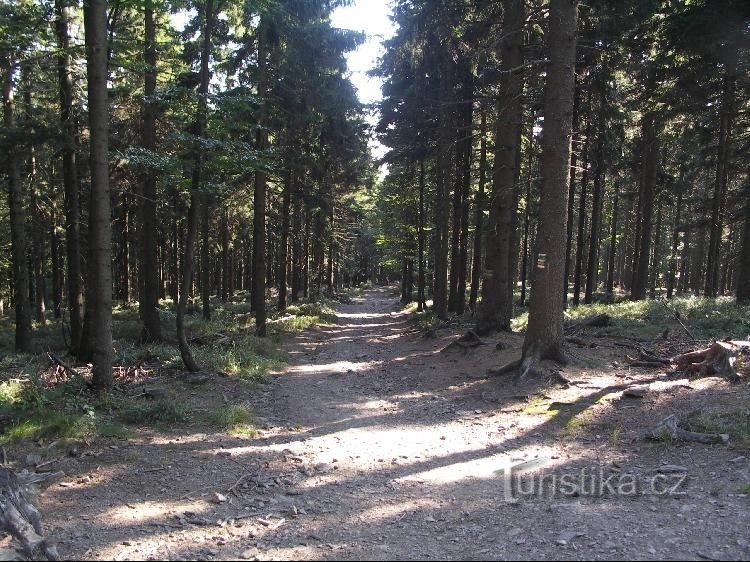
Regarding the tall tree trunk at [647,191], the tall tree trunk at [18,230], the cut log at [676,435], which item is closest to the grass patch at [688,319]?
the tall tree trunk at [647,191]

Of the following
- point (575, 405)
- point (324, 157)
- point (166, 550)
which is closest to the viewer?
point (166, 550)

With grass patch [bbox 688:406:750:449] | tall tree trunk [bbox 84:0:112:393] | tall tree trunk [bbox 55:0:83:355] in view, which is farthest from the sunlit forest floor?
tall tree trunk [bbox 55:0:83:355]

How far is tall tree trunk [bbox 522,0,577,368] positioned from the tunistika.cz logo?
406 centimetres

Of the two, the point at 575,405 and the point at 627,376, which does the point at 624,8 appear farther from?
the point at 575,405

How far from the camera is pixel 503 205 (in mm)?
13898

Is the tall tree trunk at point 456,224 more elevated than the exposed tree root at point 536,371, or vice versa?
the tall tree trunk at point 456,224

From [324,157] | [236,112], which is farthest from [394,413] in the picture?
[324,157]

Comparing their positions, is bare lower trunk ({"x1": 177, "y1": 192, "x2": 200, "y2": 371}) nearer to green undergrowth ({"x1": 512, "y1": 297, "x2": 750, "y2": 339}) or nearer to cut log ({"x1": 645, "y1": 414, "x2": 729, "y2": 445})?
cut log ({"x1": 645, "y1": 414, "x2": 729, "y2": 445})

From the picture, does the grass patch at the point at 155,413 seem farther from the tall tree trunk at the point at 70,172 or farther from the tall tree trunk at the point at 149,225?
the tall tree trunk at the point at 149,225

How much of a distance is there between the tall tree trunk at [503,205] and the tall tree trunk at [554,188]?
283 centimetres

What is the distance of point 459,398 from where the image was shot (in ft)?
32.5

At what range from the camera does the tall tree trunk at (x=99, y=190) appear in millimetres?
7984

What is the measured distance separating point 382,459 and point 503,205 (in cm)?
919

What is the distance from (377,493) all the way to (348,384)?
6321 mm
